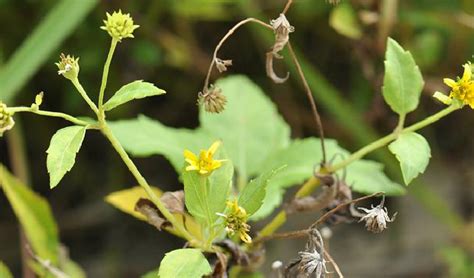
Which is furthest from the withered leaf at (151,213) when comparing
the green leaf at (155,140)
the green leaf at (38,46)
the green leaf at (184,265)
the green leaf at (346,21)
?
the green leaf at (346,21)

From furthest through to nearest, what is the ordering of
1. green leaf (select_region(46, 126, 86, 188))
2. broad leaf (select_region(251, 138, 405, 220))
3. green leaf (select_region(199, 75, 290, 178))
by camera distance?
green leaf (select_region(199, 75, 290, 178))
broad leaf (select_region(251, 138, 405, 220))
green leaf (select_region(46, 126, 86, 188))

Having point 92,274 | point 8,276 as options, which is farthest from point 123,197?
point 92,274

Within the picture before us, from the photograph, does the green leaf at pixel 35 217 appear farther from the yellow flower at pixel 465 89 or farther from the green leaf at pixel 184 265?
the yellow flower at pixel 465 89

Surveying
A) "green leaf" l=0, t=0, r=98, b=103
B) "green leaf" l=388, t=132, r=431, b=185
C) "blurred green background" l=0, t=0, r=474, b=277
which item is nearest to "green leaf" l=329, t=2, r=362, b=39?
"blurred green background" l=0, t=0, r=474, b=277

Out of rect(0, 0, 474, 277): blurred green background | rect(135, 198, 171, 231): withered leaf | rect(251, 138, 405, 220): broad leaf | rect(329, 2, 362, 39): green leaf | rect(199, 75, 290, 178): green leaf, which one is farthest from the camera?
rect(0, 0, 474, 277): blurred green background

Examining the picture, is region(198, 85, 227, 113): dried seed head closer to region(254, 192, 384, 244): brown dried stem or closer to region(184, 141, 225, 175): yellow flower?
region(184, 141, 225, 175): yellow flower

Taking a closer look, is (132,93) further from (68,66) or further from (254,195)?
(254,195)
